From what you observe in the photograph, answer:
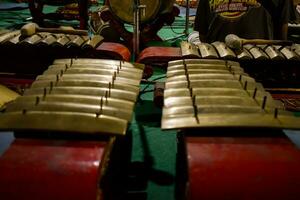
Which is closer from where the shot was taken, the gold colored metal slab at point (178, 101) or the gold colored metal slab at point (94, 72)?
the gold colored metal slab at point (178, 101)

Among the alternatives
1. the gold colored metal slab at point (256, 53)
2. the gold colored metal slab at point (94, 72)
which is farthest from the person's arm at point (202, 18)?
the gold colored metal slab at point (94, 72)

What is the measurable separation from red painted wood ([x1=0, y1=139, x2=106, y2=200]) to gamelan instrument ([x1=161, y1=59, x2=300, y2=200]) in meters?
0.48

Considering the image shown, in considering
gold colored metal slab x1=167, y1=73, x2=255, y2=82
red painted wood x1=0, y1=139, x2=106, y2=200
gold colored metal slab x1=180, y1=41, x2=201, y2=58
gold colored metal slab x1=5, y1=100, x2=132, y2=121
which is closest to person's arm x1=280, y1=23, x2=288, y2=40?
gold colored metal slab x1=180, y1=41, x2=201, y2=58

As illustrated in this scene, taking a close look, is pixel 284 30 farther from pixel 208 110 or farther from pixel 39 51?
pixel 208 110

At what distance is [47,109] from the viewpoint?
82.7 inches

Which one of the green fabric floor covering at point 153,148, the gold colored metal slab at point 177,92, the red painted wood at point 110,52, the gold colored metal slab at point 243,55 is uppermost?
the gold colored metal slab at point 177,92

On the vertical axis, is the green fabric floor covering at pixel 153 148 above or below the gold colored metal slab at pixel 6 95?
below

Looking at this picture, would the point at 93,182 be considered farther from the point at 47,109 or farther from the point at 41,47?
the point at 41,47

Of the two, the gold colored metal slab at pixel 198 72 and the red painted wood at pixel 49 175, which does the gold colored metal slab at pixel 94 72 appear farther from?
the red painted wood at pixel 49 175

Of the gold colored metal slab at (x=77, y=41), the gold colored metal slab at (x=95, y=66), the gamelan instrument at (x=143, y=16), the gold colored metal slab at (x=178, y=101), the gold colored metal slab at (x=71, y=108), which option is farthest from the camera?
the gamelan instrument at (x=143, y=16)

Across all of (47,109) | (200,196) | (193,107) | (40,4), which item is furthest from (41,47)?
(40,4)

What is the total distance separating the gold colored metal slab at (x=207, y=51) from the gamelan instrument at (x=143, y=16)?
7.56 feet

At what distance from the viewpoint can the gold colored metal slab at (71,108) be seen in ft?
6.86

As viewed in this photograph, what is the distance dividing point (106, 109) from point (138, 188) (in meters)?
0.91
